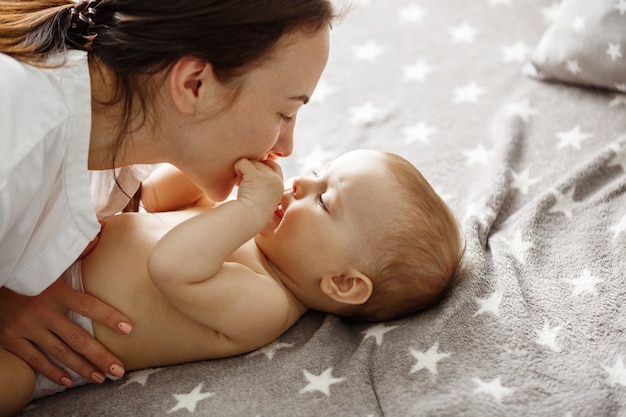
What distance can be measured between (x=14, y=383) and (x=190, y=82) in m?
0.61

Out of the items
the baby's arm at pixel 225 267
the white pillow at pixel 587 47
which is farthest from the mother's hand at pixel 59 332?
the white pillow at pixel 587 47

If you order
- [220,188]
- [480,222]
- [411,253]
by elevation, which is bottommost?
[480,222]

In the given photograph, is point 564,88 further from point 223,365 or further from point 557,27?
point 223,365

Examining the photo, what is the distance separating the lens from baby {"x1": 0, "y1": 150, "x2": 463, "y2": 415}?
4.33 ft

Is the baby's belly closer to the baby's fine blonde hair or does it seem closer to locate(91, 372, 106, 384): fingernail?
locate(91, 372, 106, 384): fingernail

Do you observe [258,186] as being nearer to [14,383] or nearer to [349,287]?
[349,287]

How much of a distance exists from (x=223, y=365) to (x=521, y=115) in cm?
105

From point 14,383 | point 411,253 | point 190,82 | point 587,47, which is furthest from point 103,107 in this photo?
point 587,47

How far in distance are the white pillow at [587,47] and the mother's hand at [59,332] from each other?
1335mm

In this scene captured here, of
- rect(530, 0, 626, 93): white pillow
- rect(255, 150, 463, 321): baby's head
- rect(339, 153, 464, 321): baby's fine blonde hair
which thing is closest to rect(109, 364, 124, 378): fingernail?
rect(255, 150, 463, 321): baby's head

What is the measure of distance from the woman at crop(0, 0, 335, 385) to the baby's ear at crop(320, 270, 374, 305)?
28 cm

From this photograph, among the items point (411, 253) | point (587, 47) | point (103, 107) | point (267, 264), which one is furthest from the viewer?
point (587, 47)

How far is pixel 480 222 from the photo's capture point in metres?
1.61

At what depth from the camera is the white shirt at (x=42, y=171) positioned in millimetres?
1143
